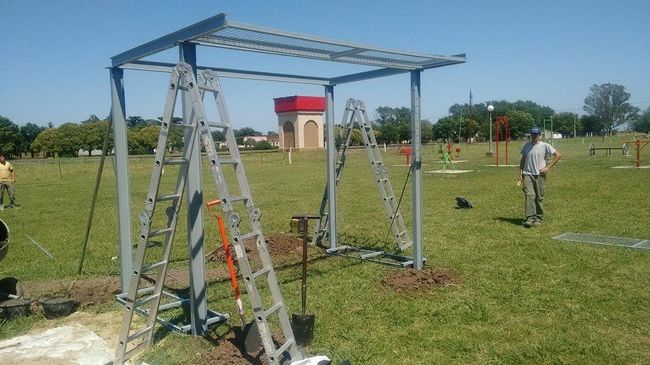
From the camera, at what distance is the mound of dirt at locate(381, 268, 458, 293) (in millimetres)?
6357

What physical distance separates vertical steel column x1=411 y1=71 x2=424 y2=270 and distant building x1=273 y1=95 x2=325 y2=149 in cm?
5712

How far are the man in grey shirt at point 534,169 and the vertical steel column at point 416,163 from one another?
4239 mm

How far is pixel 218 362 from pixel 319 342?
40.4 inches

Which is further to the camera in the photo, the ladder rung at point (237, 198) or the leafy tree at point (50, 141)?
the leafy tree at point (50, 141)

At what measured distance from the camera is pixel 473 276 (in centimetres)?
682

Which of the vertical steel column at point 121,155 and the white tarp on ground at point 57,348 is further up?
the vertical steel column at point 121,155

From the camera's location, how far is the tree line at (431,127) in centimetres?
7184

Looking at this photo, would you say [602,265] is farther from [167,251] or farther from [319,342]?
[167,251]

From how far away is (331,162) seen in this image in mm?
8570

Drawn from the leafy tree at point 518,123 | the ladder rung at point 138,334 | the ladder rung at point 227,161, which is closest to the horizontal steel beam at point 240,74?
the ladder rung at point 227,161

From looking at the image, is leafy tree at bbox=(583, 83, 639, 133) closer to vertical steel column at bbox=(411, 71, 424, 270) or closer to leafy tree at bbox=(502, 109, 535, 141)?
leafy tree at bbox=(502, 109, 535, 141)

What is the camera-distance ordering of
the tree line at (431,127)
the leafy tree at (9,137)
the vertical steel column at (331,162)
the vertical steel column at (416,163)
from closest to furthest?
the vertical steel column at (416,163) → the vertical steel column at (331,162) → the tree line at (431,127) → the leafy tree at (9,137)

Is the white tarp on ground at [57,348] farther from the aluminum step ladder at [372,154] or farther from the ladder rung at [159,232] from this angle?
the aluminum step ladder at [372,154]

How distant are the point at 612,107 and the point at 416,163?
155927mm
